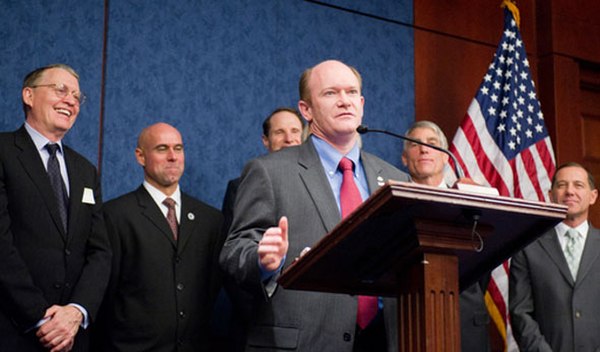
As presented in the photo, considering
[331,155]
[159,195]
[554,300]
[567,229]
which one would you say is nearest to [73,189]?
[159,195]

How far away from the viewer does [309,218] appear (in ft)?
8.34

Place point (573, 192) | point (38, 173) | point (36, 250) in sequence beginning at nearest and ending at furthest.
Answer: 1. point (36, 250)
2. point (38, 173)
3. point (573, 192)

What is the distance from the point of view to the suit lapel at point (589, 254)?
4.23 meters

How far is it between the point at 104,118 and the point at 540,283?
236 cm

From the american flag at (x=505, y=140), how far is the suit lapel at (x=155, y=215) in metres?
1.93

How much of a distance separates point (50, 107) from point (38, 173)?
1.11 feet

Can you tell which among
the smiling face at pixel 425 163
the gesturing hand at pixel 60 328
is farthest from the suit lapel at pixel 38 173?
the smiling face at pixel 425 163

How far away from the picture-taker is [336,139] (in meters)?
2.75

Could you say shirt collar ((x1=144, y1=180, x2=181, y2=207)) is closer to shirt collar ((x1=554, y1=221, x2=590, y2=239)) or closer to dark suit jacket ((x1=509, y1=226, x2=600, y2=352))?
dark suit jacket ((x1=509, y1=226, x2=600, y2=352))

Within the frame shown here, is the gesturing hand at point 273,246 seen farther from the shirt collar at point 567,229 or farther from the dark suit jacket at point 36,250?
the shirt collar at point 567,229

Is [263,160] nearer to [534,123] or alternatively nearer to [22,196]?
[22,196]

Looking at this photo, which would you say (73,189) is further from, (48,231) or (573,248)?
(573,248)

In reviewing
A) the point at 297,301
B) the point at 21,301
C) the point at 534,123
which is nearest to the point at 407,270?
the point at 297,301

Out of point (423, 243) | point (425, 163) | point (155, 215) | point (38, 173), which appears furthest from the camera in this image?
point (425, 163)
